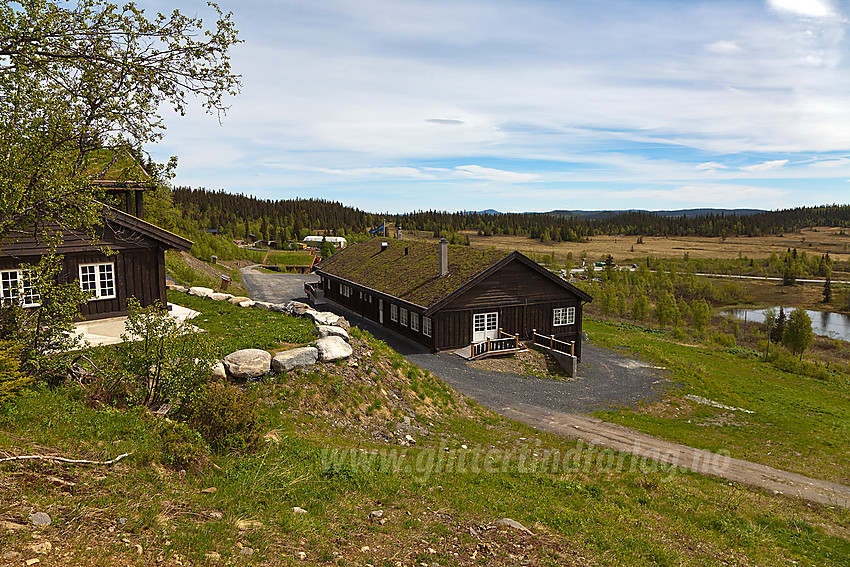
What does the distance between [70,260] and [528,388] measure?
66.8 feet

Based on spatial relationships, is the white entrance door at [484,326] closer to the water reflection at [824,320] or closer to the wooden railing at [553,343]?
the wooden railing at [553,343]

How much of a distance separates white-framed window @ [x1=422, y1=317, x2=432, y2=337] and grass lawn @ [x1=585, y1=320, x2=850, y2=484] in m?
10.9

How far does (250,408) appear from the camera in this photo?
10094 mm

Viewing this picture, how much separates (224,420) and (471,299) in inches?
794

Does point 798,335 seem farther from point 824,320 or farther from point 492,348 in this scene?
point 492,348

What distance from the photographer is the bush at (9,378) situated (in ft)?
27.2

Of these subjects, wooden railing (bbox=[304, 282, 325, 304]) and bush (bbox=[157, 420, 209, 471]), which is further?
wooden railing (bbox=[304, 282, 325, 304])

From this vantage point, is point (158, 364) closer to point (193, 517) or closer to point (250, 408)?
point (250, 408)

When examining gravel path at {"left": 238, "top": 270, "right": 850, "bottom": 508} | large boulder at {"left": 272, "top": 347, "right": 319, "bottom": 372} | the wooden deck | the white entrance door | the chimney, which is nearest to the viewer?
gravel path at {"left": 238, "top": 270, "right": 850, "bottom": 508}

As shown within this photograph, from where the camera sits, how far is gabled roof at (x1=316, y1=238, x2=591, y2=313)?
2869 cm

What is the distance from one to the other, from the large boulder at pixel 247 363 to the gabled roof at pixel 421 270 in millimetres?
13375

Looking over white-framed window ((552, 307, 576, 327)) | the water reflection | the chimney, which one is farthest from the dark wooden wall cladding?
the water reflection

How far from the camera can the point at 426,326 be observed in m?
28.7

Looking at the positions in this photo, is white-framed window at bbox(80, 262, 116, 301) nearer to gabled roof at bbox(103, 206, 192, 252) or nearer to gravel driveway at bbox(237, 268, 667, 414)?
gabled roof at bbox(103, 206, 192, 252)
